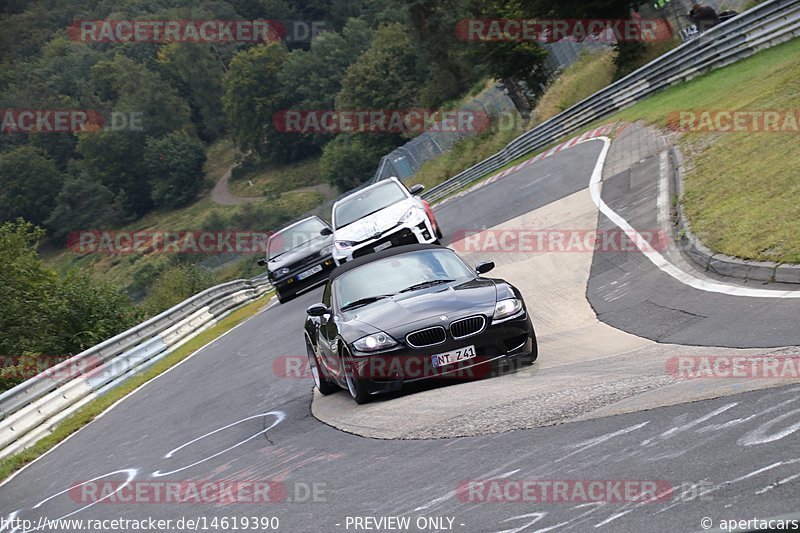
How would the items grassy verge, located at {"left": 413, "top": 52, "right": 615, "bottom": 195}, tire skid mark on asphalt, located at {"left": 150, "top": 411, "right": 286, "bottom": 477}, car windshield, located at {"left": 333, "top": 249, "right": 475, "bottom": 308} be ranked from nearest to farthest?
tire skid mark on asphalt, located at {"left": 150, "top": 411, "right": 286, "bottom": 477}
car windshield, located at {"left": 333, "top": 249, "right": 475, "bottom": 308}
grassy verge, located at {"left": 413, "top": 52, "right": 615, "bottom": 195}

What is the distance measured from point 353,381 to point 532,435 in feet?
9.93

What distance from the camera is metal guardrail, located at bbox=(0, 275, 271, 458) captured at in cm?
1507

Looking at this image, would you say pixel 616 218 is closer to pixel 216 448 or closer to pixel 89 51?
pixel 216 448

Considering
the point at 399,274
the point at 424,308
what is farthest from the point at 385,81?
the point at 424,308

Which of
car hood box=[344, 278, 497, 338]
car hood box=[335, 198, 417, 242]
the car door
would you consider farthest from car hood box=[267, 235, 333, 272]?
car hood box=[344, 278, 497, 338]

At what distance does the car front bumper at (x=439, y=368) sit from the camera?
8609mm

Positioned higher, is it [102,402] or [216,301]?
[216,301]

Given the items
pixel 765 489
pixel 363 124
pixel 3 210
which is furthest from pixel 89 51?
pixel 765 489

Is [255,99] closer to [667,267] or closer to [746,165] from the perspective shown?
[746,165]

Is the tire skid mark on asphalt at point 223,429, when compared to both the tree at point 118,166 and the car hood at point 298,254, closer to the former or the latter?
the car hood at point 298,254

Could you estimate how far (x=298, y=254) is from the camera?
23.0 m

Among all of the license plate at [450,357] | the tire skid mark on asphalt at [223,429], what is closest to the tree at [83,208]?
the tire skid mark on asphalt at [223,429]

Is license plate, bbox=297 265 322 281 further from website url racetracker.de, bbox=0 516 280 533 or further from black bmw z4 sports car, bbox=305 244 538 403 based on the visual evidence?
website url racetracker.de, bbox=0 516 280 533

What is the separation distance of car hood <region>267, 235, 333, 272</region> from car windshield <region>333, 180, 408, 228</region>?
310 centimetres
